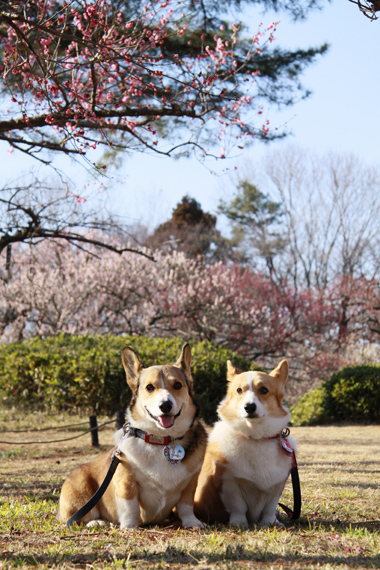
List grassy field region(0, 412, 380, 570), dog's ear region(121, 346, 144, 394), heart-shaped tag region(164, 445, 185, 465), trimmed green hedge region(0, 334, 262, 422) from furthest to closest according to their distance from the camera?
trimmed green hedge region(0, 334, 262, 422)
dog's ear region(121, 346, 144, 394)
heart-shaped tag region(164, 445, 185, 465)
grassy field region(0, 412, 380, 570)

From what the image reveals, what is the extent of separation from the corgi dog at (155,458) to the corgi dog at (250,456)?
190mm

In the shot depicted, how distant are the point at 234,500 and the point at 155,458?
56 cm

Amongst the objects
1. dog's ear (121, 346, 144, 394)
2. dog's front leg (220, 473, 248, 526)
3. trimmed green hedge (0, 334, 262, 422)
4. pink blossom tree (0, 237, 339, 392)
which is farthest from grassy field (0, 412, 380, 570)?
pink blossom tree (0, 237, 339, 392)

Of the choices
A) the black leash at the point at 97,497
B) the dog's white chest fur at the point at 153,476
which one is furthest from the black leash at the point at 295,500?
the black leash at the point at 97,497

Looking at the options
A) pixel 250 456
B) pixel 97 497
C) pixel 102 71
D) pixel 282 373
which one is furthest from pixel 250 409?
pixel 102 71

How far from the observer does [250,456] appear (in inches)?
126

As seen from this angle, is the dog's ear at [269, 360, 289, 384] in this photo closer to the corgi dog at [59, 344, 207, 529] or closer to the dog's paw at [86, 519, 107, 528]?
the corgi dog at [59, 344, 207, 529]

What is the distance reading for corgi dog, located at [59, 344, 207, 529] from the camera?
118 inches

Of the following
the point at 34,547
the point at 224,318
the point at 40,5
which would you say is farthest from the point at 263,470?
the point at 224,318

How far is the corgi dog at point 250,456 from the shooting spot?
125 inches

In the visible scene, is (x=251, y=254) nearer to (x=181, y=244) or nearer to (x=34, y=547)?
(x=181, y=244)

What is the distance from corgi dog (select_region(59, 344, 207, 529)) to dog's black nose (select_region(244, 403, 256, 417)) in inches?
12.0

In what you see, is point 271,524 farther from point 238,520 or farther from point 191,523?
point 191,523

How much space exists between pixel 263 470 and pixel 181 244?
81.4 feet
